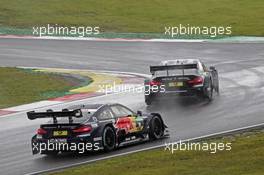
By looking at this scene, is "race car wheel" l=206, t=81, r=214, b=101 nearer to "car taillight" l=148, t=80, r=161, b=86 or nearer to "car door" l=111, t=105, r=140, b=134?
"car taillight" l=148, t=80, r=161, b=86

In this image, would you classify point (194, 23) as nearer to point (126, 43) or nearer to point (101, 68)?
point (126, 43)

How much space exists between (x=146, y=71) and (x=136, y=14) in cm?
1917

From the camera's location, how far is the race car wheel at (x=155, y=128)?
19594mm

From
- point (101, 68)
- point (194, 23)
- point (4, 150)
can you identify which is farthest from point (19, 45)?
point (4, 150)

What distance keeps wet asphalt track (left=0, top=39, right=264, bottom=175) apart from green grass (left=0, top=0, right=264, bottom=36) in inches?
200

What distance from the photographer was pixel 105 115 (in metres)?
18.7

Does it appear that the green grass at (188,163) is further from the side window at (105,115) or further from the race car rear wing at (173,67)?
the race car rear wing at (173,67)

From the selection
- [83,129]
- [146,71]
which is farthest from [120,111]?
[146,71]

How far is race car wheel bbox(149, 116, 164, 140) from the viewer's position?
1959 centimetres

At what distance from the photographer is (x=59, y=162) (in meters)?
17.7

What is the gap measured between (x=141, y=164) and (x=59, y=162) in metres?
2.46

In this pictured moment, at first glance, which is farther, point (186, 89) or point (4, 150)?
point (186, 89)

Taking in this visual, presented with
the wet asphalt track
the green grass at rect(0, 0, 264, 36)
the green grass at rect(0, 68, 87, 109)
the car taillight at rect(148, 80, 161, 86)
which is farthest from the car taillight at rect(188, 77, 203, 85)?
the green grass at rect(0, 0, 264, 36)

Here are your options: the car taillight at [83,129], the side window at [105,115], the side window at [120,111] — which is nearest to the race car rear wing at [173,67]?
the side window at [120,111]
